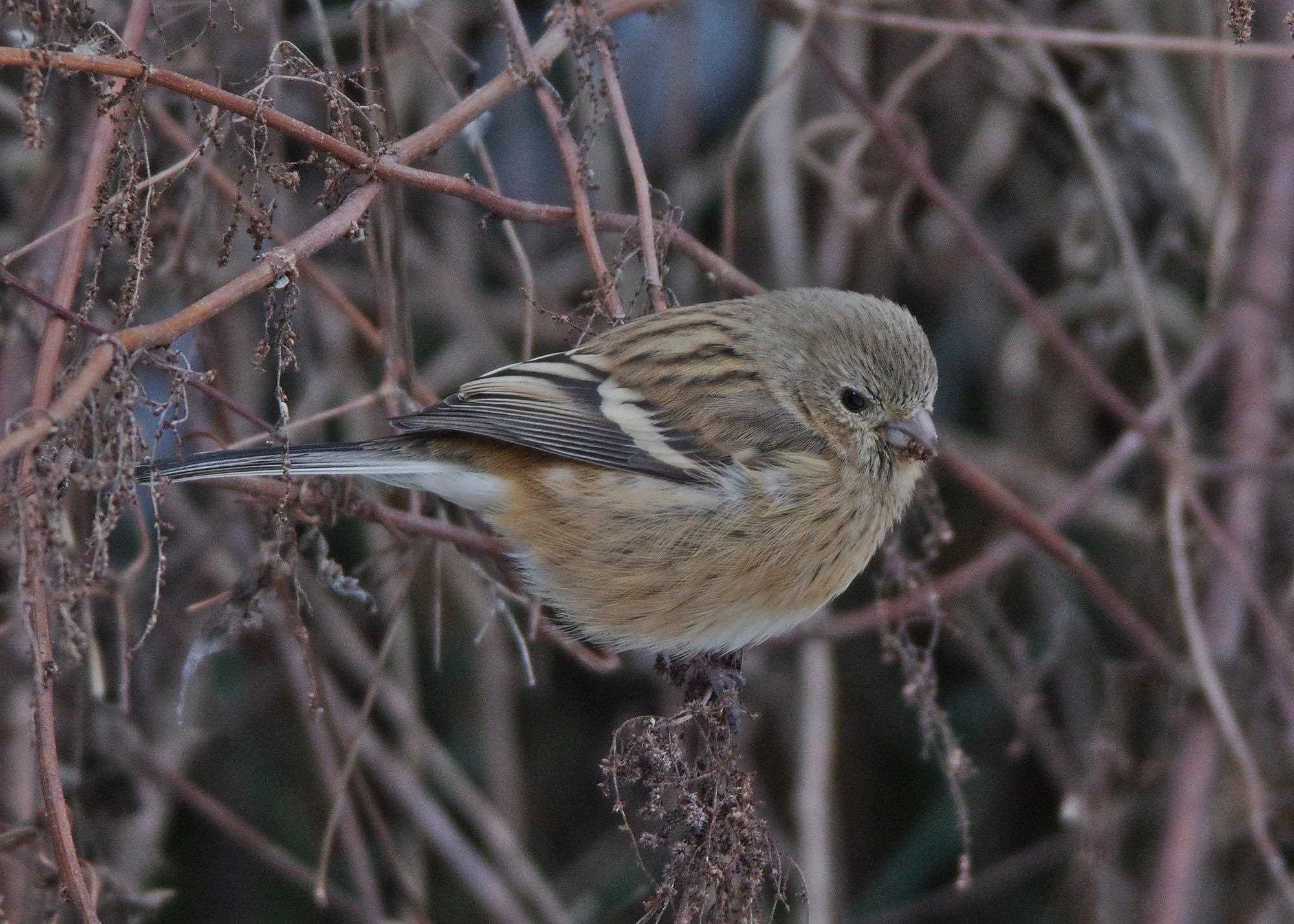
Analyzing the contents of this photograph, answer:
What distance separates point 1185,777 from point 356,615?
262 centimetres

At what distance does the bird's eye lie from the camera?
3.09m

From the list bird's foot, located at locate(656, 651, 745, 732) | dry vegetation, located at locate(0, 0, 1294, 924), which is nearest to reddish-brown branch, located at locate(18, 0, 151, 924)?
dry vegetation, located at locate(0, 0, 1294, 924)

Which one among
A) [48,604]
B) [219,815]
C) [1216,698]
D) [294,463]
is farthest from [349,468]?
[1216,698]

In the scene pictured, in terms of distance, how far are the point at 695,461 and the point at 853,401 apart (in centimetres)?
40

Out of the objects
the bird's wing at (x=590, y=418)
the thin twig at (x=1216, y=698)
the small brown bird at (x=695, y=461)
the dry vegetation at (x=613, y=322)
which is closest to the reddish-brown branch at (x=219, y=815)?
the dry vegetation at (x=613, y=322)

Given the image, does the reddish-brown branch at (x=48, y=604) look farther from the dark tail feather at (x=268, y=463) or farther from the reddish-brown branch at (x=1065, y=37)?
the reddish-brown branch at (x=1065, y=37)

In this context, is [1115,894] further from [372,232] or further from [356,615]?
[372,232]

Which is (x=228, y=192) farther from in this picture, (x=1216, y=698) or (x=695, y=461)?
(x=1216, y=698)

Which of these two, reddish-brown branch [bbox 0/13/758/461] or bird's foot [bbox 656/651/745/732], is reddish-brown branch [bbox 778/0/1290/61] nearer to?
reddish-brown branch [bbox 0/13/758/461]

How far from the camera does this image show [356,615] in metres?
4.68

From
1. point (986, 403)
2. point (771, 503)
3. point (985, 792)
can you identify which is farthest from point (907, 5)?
point (985, 792)

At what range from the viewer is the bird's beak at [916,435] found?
9.89 ft

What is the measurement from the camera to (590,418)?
9.77 ft

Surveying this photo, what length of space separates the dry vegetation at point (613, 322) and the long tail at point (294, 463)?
0.06m
